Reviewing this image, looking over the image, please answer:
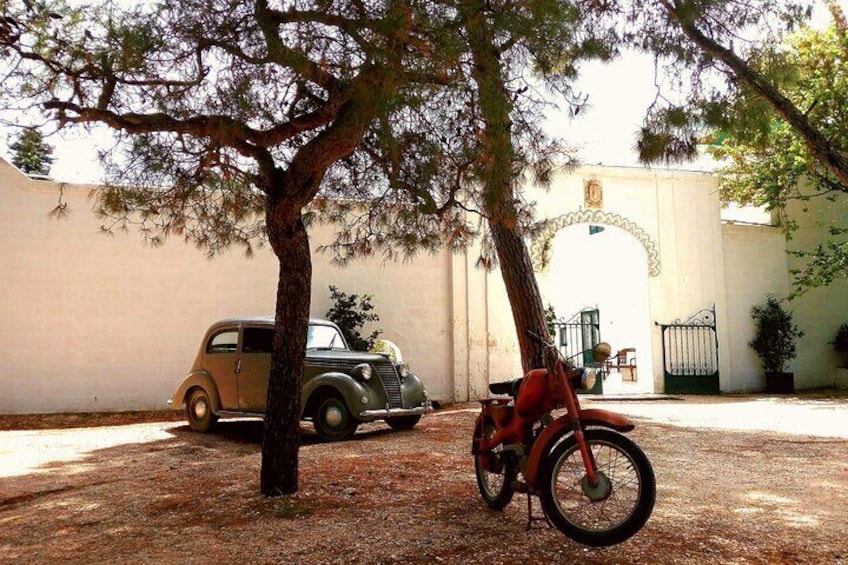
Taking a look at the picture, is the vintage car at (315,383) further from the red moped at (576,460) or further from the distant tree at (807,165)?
the distant tree at (807,165)

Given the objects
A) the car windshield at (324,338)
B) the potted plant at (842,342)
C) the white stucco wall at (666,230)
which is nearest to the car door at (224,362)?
the car windshield at (324,338)

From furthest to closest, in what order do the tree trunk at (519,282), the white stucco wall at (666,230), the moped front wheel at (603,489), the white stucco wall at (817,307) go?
the white stucco wall at (817,307) → the white stucco wall at (666,230) → the tree trunk at (519,282) → the moped front wheel at (603,489)

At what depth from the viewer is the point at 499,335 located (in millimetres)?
13039

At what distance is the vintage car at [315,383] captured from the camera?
7660mm

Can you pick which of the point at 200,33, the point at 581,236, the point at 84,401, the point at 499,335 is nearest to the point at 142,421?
the point at 84,401

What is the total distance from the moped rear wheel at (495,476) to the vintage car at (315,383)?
3.36 meters

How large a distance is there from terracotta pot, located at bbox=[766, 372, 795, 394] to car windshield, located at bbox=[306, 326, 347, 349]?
1003 cm

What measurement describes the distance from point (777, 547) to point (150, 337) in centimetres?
1026

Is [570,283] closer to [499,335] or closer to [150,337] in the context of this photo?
[499,335]

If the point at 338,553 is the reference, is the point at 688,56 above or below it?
above

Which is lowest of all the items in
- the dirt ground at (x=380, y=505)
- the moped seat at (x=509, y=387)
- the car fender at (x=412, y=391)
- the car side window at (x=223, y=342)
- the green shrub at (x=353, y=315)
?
the dirt ground at (x=380, y=505)

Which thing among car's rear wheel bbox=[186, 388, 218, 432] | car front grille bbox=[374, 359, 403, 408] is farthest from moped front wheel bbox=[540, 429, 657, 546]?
car's rear wheel bbox=[186, 388, 218, 432]

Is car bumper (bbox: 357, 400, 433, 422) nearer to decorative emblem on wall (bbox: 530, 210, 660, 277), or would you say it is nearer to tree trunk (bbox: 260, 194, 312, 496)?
tree trunk (bbox: 260, 194, 312, 496)

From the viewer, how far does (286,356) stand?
4.70m
